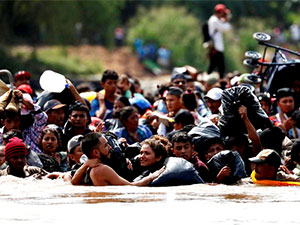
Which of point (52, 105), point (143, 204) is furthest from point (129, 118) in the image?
point (143, 204)

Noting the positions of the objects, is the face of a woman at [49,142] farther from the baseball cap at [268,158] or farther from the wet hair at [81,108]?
the baseball cap at [268,158]

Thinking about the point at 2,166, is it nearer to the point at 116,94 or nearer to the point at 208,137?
the point at 208,137

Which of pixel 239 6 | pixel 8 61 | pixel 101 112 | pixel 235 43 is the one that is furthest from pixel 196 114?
pixel 239 6

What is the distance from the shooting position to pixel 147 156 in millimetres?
13297

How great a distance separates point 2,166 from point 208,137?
96.6 inches

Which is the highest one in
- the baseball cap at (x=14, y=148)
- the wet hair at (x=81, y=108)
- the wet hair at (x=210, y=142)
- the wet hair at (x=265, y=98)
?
the wet hair at (x=265, y=98)

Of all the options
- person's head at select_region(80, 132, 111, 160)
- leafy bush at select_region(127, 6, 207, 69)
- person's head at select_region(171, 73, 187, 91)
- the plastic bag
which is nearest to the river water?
person's head at select_region(80, 132, 111, 160)

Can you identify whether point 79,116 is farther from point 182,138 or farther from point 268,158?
point 268,158

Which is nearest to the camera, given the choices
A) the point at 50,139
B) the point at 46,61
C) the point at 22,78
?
the point at 50,139

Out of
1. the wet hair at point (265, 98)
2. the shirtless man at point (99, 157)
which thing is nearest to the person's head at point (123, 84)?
the wet hair at point (265, 98)

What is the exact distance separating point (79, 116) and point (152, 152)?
2127 mm

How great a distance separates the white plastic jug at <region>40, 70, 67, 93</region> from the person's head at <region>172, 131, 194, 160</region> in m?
2.86

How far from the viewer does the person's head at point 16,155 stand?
1371 cm

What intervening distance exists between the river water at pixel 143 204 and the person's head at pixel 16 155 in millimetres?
202
